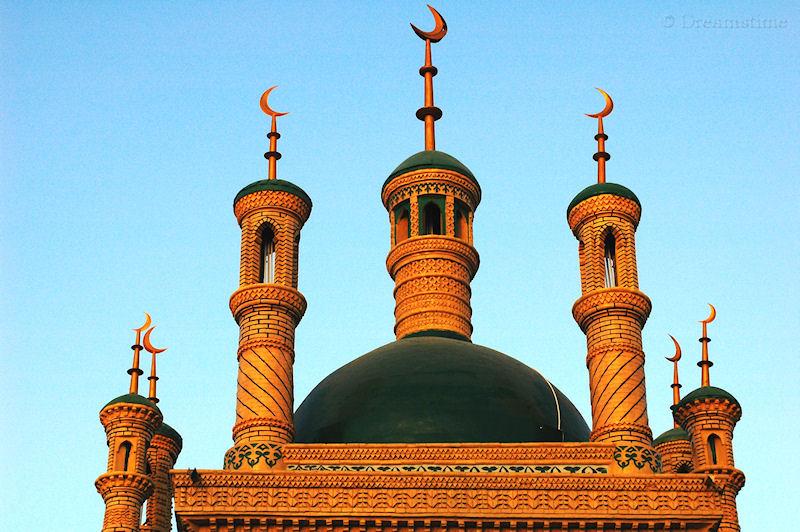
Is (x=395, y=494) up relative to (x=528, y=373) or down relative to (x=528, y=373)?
down

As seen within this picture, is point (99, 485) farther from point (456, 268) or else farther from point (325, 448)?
point (456, 268)

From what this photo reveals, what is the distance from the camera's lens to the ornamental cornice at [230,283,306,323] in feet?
84.5

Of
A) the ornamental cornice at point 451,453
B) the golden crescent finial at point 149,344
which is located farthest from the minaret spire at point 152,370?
the ornamental cornice at point 451,453

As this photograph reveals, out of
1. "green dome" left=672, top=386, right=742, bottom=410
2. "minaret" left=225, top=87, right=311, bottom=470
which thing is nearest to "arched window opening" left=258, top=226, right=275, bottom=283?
"minaret" left=225, top=87, right=311, bottom=470

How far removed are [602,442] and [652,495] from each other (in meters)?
1.68

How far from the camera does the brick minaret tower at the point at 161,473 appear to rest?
96.0 ft

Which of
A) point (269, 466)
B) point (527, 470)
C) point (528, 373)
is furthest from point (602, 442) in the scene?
point (269, 466)

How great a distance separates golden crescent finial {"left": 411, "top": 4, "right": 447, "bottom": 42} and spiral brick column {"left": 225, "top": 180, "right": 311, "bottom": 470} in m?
8.93

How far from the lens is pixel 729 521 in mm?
26531

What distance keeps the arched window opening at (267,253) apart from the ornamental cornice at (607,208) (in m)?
5.46

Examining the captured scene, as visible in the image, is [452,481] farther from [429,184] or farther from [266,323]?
[429,184]

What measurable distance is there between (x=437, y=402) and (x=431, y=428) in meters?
0.66

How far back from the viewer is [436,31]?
116ft

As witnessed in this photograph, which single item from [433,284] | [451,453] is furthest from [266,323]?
[433,284]
